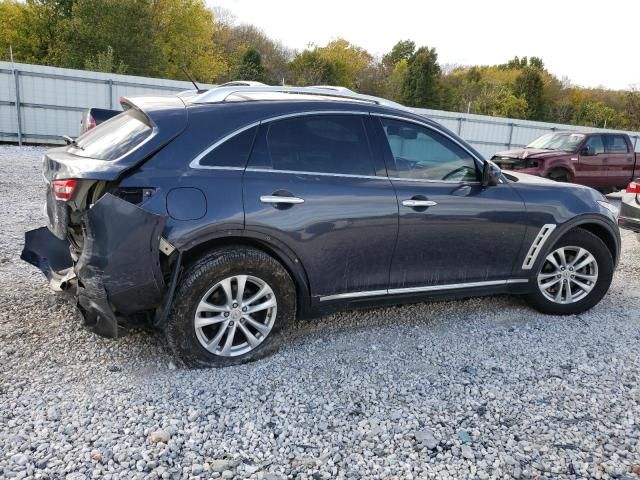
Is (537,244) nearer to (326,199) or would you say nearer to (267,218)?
(326,199)

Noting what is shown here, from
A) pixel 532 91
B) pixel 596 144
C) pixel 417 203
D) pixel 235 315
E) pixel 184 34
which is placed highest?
pixel 184 34

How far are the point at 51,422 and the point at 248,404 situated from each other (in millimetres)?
1038

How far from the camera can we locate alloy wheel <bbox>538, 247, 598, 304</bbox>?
14.9 ft

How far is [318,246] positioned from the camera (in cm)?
352

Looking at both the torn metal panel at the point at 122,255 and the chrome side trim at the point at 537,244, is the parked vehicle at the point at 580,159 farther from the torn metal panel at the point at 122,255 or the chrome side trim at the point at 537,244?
the torn metal panel at the point at 122,255

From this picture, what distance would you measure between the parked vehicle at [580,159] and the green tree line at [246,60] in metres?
15.3

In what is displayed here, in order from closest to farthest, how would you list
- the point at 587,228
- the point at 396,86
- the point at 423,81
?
the point at 587,228
the point at 423,81
the point at 396,86

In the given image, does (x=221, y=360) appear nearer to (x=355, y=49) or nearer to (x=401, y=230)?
(x=401, y=230)

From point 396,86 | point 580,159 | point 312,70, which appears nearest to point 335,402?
point 580,159

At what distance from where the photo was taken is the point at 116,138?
334cm

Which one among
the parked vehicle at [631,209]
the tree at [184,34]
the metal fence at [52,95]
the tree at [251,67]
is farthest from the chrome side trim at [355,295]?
the tree at [251,67]

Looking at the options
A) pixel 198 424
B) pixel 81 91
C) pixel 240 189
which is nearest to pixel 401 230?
pixel 240 189

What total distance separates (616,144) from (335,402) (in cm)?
1298

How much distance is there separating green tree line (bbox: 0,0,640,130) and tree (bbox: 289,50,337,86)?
0.29ft
